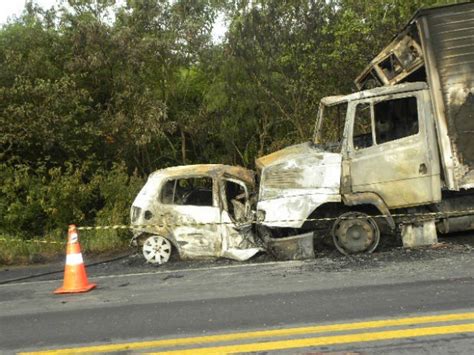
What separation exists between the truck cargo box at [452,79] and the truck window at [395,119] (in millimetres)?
361

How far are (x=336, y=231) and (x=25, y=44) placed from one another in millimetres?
9694

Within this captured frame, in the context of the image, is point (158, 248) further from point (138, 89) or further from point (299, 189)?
point (138, 89)

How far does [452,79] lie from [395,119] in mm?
1032

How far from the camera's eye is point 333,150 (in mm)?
8602

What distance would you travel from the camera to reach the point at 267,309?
5621 millimetres

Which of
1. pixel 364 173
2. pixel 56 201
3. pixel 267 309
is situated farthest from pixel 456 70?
pixel 56 201

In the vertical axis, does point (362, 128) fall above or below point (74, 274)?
above

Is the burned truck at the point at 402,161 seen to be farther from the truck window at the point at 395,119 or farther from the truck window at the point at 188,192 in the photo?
the truck window at the point at 188,192

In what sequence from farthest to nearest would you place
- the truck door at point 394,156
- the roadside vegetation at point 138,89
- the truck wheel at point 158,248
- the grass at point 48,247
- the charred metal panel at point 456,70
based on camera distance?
the roadside vegetation at point 138,89
the grass at point 48,247
the truck wheel at point 158,248
the truck door at point 394,156
the charred metal panel at point 456,70

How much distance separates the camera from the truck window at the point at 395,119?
27.5 feet

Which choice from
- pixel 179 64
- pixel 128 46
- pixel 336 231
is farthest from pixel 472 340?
pixel 179 64

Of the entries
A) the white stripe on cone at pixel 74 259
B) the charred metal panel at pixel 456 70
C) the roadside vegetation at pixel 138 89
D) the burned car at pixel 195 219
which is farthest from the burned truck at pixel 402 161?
the roadside vegetation at pixel 138 89

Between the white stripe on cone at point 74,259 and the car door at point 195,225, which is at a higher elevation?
the car door at point 195,225

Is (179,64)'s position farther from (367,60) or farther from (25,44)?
(367,60)
